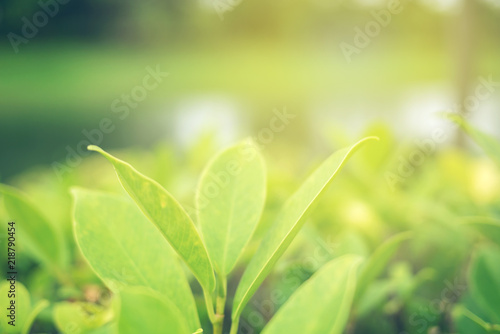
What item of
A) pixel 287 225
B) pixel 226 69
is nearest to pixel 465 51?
pixel 287 225

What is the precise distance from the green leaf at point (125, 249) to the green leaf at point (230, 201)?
5 cm

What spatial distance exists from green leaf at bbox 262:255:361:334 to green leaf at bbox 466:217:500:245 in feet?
0.94

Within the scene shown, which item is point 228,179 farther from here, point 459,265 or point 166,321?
point 459,265

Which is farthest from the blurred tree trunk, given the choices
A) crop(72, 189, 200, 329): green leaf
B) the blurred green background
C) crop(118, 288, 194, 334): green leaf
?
crop(118, 288, 194, 334): green leaf

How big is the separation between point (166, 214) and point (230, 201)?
0.14m

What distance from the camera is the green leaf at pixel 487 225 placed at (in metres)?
0.61

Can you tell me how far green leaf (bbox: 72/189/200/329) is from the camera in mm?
499

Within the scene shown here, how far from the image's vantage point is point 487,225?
619mm

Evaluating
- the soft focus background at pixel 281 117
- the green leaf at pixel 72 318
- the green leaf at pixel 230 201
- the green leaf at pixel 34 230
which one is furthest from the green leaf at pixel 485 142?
the green leaf at pixel 34 230

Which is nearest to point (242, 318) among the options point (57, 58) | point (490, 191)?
point (490, 191)

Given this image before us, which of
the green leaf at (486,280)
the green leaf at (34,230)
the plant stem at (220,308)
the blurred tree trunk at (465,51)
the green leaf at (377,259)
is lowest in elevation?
the blurred tree trunk at (465,51)

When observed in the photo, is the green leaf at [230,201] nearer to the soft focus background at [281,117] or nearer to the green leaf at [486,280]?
the soft focus background at [281,117]

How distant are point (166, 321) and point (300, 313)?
0.39 ft

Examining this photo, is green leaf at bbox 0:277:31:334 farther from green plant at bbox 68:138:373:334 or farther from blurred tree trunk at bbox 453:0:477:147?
blurred tree trunk at bbox 453:0:477:147
